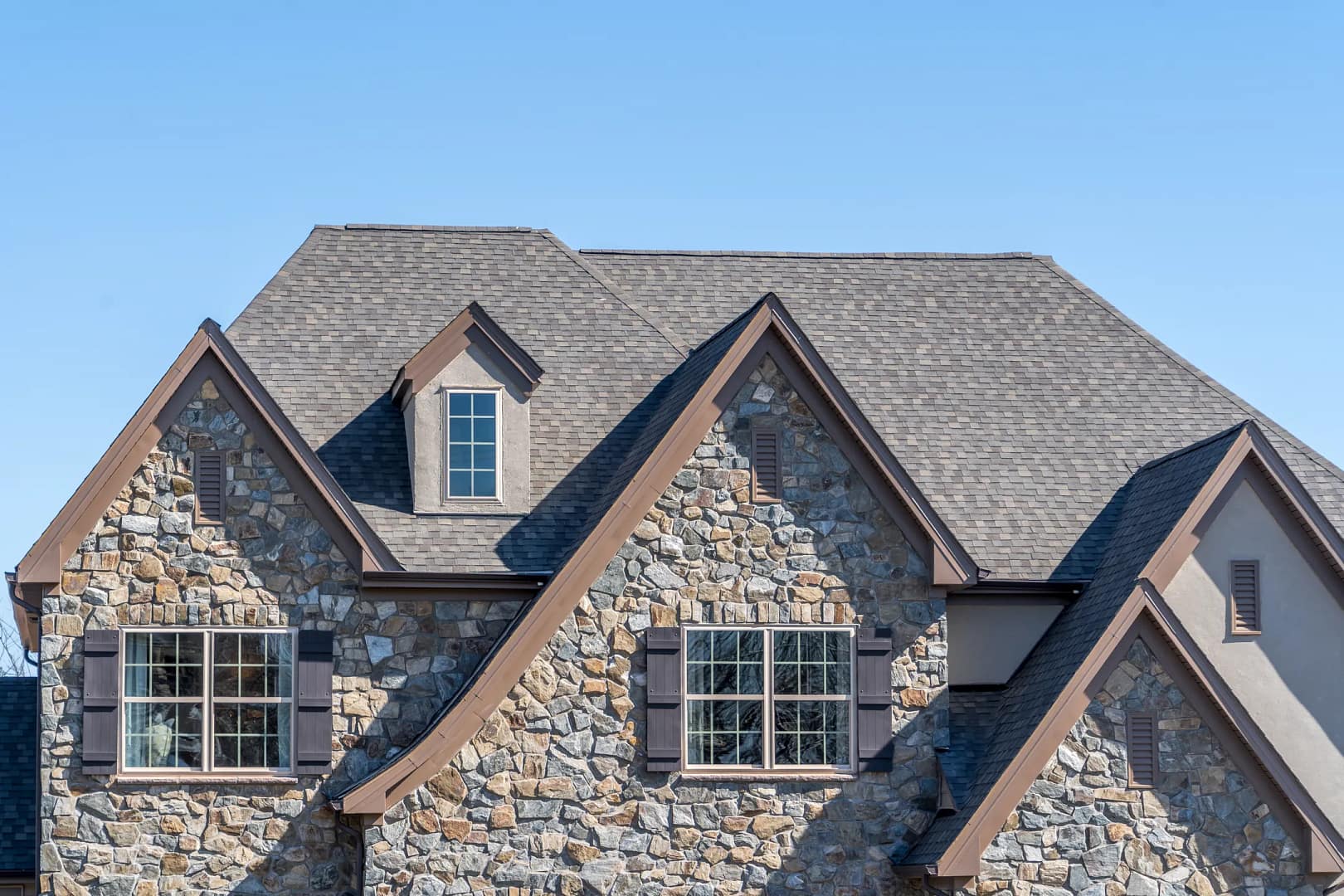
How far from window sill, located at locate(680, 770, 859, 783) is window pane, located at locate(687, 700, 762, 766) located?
0.56 feet

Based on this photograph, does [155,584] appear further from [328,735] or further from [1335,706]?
[1335,706]

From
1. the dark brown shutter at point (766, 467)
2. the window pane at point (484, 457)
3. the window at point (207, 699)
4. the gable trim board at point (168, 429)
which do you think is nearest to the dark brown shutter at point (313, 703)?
the window at point (207, 699)

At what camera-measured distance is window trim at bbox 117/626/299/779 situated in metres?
19.7

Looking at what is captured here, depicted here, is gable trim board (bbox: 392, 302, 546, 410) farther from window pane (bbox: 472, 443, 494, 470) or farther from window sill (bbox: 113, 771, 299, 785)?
window sill (bbox: 113, 771, 299, 785)

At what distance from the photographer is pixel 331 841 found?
1992 centimetres

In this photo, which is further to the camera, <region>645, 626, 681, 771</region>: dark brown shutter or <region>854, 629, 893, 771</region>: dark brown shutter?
<region>854, 629, 893, 771</region>: dark brown shutter

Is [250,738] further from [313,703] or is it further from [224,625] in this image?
[224,625]

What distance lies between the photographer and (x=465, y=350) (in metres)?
21.9

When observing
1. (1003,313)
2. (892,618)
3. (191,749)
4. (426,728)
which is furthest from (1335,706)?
(191,749)

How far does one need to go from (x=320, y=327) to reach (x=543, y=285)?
130 inches

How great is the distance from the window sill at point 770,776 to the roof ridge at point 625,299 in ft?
21.4

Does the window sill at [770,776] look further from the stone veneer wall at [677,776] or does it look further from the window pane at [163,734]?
the window pane at [163,734]

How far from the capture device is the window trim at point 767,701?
65.3ft

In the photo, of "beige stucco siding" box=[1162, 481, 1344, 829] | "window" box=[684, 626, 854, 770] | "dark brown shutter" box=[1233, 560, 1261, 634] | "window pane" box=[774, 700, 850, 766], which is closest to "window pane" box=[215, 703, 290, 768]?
"window" box=[684, 626, 854, 770]
